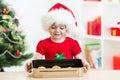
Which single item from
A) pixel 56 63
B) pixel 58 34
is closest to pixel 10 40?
pixel 58 34

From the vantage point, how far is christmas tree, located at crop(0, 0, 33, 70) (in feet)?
10.6

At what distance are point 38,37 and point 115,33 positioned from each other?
85cm

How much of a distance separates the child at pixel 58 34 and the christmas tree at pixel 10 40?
4.17 ft

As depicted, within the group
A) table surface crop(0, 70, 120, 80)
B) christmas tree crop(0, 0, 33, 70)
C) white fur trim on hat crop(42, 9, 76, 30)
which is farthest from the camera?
christmas tree crop(0, 0, 33, 70)

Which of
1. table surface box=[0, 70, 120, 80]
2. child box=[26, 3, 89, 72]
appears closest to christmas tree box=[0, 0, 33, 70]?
child box=[26, 3, 89, 72]

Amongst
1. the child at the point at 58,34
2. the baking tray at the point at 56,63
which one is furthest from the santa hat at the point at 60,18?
the baking tray at the point at 56,63

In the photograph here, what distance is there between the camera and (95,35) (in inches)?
134

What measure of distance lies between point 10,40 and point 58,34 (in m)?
1.38

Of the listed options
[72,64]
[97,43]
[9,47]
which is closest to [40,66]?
[72,64]

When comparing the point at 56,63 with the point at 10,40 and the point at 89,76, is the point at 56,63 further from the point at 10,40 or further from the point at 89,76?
the point at 10,40

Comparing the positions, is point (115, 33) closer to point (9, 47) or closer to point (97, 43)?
point (97, 43)

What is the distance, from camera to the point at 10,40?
3.25 metres

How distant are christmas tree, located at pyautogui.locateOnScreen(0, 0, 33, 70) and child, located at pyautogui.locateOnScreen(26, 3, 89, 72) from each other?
1.27 m

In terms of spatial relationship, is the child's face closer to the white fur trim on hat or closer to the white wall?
the white fur trim on hat
